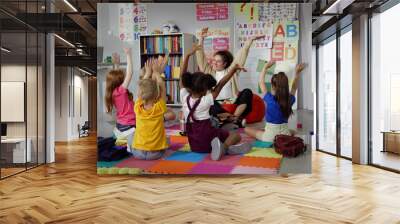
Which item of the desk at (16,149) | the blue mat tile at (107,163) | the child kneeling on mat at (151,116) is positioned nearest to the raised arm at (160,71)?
the child kneeling on mat at (151,116)

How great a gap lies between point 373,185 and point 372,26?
3.38m

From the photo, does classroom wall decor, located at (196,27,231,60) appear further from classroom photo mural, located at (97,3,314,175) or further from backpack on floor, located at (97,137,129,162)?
backpack on floor, located at (97,137,129,162)

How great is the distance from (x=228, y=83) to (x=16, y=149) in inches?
152

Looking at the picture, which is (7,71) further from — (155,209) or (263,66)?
(263,66)

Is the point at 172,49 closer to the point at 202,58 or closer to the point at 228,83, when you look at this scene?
the point at 202,58

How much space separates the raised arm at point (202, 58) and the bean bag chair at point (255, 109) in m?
0.63

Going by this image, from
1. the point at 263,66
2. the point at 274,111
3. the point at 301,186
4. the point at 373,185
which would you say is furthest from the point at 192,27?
the point at 373,185

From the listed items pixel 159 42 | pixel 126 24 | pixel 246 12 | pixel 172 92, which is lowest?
pixel 172 92

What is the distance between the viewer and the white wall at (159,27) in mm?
5816

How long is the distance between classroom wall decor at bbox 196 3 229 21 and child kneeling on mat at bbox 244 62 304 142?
1054 mm

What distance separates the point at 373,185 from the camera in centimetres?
534

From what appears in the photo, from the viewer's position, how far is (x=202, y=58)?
19.1 feet

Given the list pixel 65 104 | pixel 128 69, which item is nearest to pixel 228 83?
pixel 128 69

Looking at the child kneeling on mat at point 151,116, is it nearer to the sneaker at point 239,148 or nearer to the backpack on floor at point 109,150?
the backpack on floor at point 109,150
